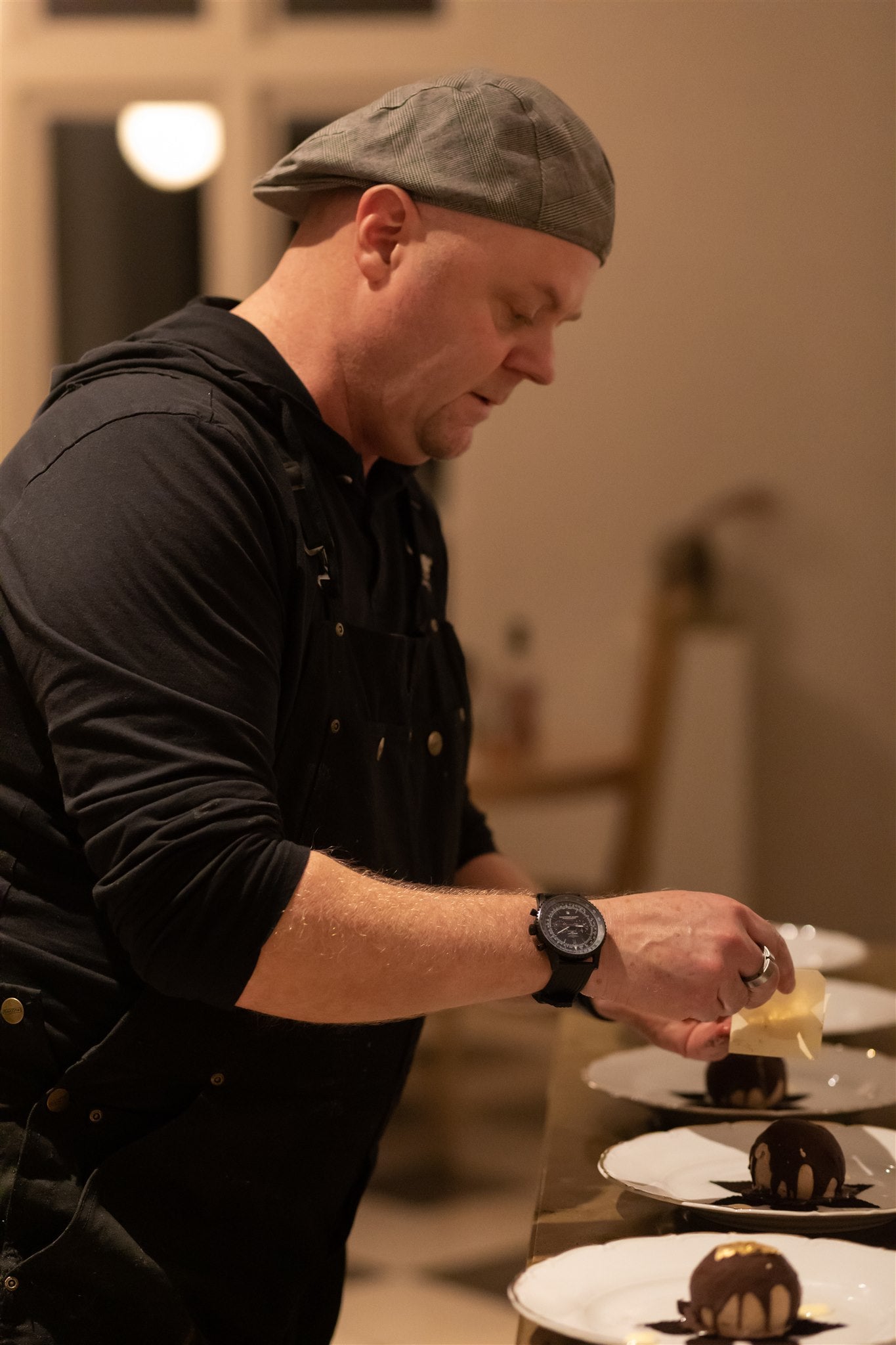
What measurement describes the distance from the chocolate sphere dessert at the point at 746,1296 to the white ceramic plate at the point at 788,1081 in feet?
1.29

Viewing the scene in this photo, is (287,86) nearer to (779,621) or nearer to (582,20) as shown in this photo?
(582,20)

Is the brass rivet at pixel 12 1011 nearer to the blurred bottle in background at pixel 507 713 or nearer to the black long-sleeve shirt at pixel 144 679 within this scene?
the black long-sleeve shirt at pixel 144 679

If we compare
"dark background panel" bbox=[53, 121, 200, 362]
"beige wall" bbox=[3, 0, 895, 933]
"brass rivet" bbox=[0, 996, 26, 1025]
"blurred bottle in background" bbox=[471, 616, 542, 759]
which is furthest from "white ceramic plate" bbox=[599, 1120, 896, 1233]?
"dark background panel" bbox=[53, 121, 200, 362]

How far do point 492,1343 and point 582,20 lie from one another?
3848 millimetres

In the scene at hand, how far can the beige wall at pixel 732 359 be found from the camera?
4.65 metres

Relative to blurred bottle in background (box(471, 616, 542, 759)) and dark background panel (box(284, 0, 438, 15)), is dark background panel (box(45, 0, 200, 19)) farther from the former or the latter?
blurred bottle in background (box(471, 616, 542, 759))

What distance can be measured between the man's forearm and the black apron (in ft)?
0.44

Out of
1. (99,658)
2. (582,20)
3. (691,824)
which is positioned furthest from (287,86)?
(99,658)

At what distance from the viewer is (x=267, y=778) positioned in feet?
3.77

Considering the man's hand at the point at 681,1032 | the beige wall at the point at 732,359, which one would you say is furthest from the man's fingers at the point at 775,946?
the beige wall at the point at 732,359

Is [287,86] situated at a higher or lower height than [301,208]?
higher

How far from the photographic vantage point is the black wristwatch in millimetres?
1150

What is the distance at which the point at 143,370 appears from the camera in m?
1.28

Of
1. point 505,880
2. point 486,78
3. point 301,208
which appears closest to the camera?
point 486,78
